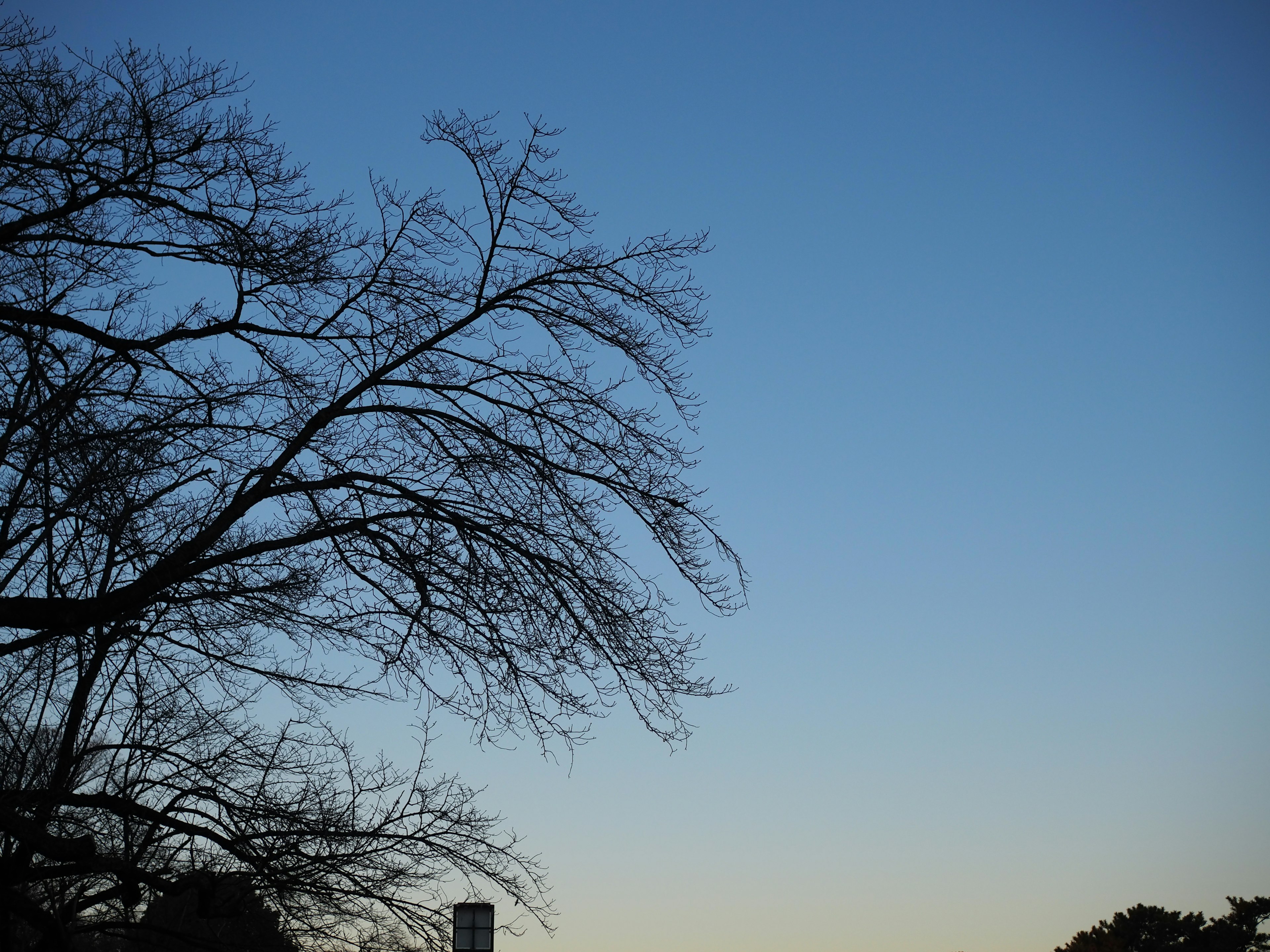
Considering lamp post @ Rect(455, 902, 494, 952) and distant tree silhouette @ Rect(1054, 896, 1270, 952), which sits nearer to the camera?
lamp post @ Rect(455, 902, 494, 952)

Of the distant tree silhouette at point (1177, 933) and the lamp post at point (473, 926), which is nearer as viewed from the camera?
the lamp post at point (473, 926)

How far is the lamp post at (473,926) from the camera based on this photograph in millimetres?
8398

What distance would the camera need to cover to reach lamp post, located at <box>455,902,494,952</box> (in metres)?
8.40

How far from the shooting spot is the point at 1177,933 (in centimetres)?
5544

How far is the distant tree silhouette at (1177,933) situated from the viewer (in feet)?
170

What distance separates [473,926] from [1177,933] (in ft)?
185

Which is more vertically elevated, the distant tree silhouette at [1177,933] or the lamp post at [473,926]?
the distant tree silhouette at [1177,933]

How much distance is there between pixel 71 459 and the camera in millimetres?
6914

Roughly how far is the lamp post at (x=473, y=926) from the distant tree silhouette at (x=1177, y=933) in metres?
52.4

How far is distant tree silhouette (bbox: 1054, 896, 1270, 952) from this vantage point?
170 feet

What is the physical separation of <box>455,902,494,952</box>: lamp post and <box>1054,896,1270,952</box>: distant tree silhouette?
52.4 m

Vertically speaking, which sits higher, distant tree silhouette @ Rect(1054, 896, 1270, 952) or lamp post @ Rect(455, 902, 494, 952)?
distant tree silhouette @ Rect(1054, 896, 1270, 952)

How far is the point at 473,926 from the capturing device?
9.09 meters

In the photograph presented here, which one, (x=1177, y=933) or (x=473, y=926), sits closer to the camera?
(x=473, y=926)
